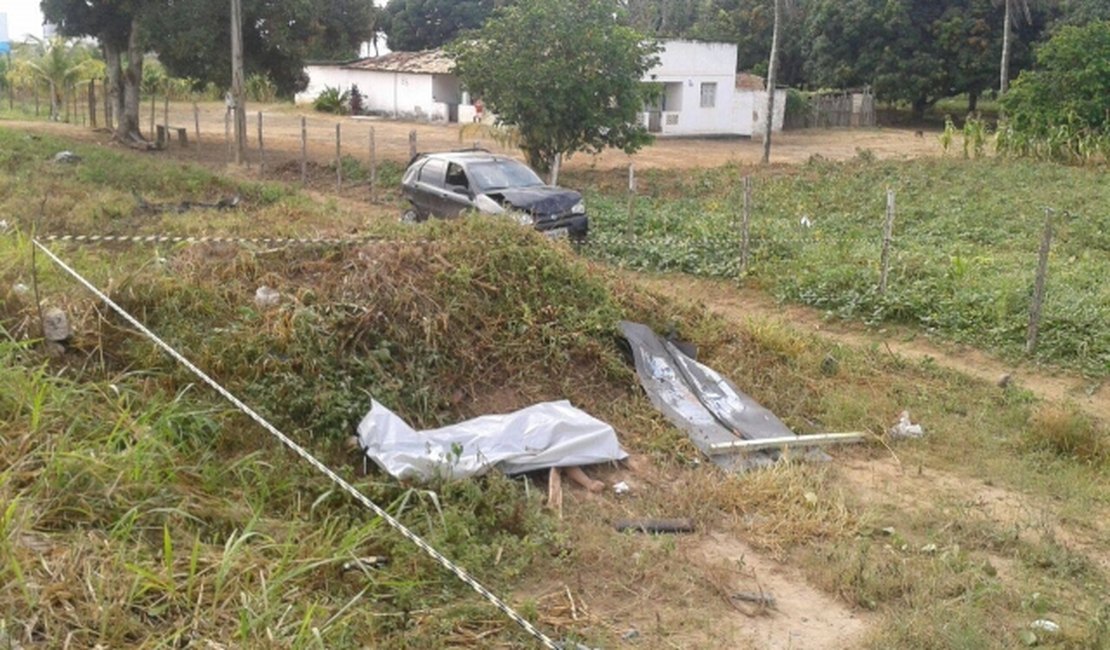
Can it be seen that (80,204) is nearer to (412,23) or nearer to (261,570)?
(261,570)

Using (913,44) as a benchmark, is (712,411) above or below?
below

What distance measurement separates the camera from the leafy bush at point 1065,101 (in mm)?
25156

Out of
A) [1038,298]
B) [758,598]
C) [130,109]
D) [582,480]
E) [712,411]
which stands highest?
[130,109]

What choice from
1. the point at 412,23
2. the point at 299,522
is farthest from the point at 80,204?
the point at 412,23

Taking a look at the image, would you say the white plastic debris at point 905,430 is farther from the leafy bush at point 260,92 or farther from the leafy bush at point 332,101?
the leafy bush at point 260,92

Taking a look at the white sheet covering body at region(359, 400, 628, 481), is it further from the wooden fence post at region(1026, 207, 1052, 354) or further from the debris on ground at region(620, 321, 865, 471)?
the wooden fence post at region(1026, 207, 1052, 354)

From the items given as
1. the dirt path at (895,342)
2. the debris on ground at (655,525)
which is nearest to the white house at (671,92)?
the dirt path at (895,342)

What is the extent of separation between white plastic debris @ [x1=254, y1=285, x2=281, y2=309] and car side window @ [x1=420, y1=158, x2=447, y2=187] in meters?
7.62

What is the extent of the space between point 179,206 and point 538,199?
5.40 meters

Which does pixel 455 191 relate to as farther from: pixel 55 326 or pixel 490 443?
pixel 490 443

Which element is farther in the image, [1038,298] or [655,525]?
[1038,298]

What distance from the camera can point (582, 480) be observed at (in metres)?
6.82

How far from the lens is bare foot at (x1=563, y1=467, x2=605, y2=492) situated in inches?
267

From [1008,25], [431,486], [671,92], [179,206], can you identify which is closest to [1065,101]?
[1008,25]
